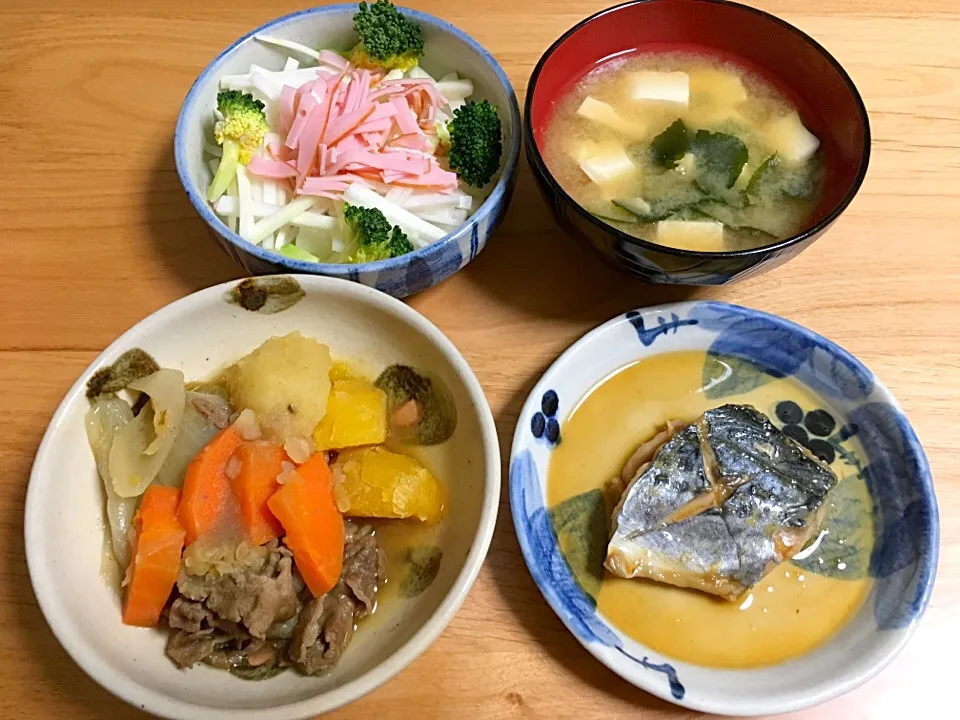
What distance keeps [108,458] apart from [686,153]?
1403 mm

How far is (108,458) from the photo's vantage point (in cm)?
137

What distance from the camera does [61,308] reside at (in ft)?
5.90

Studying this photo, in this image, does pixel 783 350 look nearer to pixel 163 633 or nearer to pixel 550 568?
pixel 550 568

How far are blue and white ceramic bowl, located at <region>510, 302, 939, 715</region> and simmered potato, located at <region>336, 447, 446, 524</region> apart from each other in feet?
0.56

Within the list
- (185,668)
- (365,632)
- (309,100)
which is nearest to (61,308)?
(309,100)

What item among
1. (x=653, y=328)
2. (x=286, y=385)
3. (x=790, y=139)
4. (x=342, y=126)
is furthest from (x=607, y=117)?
(x=286, y=385)

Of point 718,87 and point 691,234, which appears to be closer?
point 691,234

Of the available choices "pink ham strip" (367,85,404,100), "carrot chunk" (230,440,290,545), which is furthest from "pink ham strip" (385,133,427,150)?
"carrot chunk" (230,440,290,545)

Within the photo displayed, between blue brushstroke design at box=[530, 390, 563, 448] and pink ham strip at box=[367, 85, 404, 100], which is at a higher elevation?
pink ham strip at box=[367, 85, 404, 100]

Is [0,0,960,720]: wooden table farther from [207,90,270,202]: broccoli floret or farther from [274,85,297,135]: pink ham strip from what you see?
[274,85,297,135]: pink ham strip

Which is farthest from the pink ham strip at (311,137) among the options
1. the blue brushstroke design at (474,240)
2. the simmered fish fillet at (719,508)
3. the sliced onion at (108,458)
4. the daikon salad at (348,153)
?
the simmered fish fillet at (719,508)

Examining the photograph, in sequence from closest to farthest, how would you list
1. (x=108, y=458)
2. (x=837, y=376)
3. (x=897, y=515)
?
(x=108, y=458) < (x=897, y=515) < (x=837, y=376)

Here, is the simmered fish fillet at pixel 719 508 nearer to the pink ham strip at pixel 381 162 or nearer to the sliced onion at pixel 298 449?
the sliced onion at pixel 298 449

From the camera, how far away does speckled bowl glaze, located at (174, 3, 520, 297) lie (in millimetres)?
1516
